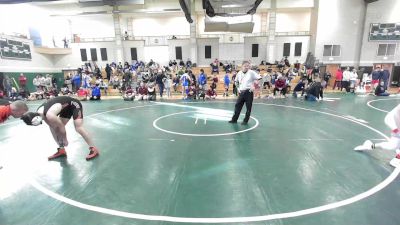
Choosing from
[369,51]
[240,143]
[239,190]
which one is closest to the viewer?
[239,190]

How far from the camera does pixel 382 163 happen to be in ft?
14.4

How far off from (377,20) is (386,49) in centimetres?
289

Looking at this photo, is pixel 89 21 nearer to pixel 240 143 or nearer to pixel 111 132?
pixel 111 132

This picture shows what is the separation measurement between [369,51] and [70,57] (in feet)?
104

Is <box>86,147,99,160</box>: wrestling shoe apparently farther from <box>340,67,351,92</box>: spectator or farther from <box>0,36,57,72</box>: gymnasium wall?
<box>0,36,57,72</box>: gymnasium wall

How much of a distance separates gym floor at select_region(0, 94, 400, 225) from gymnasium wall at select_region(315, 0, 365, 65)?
64.0 feet

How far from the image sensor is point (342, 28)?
23.0m

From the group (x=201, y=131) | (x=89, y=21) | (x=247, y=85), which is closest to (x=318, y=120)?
(x=247, y=85)

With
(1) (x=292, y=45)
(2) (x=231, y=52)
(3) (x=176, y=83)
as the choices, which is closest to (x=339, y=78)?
(1) (x=292, y=45)

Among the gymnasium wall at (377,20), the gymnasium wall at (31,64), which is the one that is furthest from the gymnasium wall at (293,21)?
the gymnasium wall at (31,64)

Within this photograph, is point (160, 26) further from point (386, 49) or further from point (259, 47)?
point (386, 49)

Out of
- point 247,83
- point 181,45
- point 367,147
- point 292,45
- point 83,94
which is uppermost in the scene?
point 181,45

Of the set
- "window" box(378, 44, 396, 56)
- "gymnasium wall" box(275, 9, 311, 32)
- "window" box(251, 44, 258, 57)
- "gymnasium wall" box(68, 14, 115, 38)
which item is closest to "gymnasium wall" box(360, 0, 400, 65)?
"window" box(378, 44, 396, 56)

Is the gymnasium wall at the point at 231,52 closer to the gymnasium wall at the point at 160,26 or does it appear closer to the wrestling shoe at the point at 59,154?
the gymnasium wall at the point at 160,26
